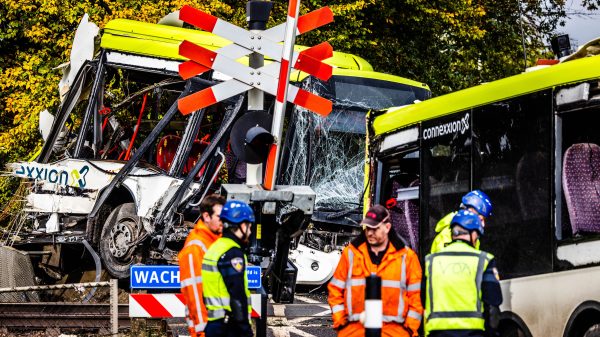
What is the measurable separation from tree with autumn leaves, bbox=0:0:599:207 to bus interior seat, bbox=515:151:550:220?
15.2 meters

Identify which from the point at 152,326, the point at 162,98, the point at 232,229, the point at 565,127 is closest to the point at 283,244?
the point at 232,229

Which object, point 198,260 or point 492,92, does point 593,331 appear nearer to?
point 492,92

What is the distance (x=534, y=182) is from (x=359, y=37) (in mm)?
18556

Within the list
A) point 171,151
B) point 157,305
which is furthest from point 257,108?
point 171,151

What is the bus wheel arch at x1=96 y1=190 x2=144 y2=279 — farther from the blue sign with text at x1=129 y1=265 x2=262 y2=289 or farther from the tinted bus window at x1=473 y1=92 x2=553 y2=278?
the tinted bus window at x1=473 y1=92 x2=553 y2=278

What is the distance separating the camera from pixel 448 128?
11.2 meters

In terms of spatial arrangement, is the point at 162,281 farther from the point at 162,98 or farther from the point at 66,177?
the point at 162,98

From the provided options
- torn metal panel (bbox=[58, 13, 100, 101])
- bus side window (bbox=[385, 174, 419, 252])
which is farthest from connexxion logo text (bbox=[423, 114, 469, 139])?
torn metal panel (bbox=[58, 13, 100, 101])

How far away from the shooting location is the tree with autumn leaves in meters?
26.0

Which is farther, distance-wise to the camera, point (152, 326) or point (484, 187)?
point (152, 326)

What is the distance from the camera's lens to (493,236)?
9.95 metres

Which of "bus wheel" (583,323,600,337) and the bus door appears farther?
the bus door

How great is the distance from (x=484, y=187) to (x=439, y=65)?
1995 cm

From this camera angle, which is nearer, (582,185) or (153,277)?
(582,185)
